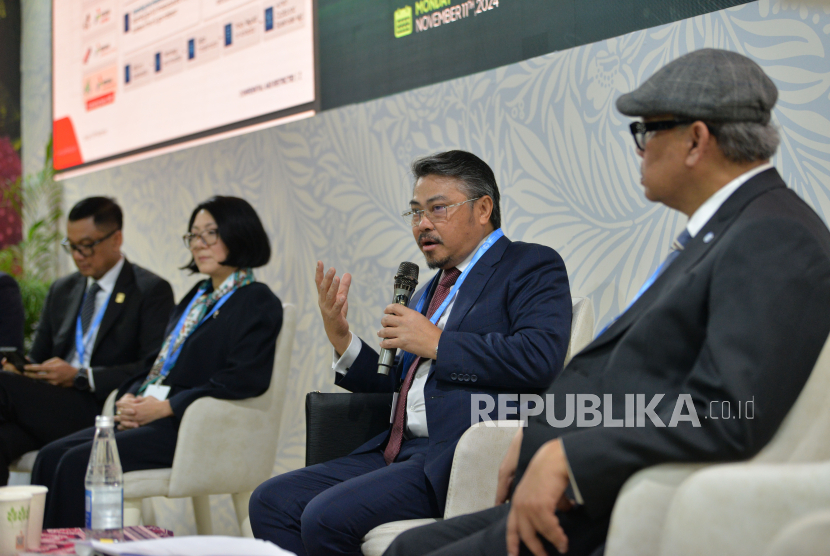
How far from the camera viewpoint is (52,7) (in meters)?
5.30

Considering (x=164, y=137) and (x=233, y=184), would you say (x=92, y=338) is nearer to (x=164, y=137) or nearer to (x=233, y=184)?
(x=233, y=184)

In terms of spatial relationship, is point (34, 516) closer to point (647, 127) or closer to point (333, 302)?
point (333, 302)

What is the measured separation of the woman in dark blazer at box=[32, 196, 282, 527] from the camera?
2609mm

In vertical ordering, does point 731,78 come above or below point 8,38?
below

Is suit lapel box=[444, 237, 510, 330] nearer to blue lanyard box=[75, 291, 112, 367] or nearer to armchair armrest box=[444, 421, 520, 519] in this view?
armchair armrest box=[444, 421, 520, 519]

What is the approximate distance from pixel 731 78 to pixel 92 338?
2991 millimetres

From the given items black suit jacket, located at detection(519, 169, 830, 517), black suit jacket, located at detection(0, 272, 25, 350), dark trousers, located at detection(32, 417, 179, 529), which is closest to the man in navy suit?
black suit jacket, located at detection(519, 169, 830, 517)

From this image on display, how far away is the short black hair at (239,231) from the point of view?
297 cm

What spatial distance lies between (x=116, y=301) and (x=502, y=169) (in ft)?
6.12

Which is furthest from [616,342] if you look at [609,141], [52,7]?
[52,7]

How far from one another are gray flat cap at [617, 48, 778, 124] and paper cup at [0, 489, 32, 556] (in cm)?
143

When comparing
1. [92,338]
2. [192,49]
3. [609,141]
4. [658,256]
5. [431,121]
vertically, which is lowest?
[92,338]

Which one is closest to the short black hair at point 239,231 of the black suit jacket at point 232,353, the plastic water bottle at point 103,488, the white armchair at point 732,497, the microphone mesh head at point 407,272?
the black suit jacket at point 232,353

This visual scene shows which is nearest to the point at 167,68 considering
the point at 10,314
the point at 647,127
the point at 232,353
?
the point at 10,314
